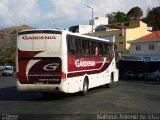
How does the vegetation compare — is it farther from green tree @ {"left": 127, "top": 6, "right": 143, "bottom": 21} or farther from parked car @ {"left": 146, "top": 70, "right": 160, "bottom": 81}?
parked car @ {"left": 146, "top": 70, "right": 160, "bottom": 81}

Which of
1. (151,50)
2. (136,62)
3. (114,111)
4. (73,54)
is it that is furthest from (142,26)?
(114,111)

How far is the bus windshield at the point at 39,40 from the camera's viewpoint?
67.3ft

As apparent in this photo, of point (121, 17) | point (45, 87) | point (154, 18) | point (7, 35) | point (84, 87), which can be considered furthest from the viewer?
point (7, 35)

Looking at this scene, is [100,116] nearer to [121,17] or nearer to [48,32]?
[48,32]

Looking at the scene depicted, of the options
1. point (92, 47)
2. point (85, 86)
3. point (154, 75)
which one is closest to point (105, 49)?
point (92, 47)

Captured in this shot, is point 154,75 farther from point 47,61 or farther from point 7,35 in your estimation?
point 7,35

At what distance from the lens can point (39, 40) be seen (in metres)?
20.7

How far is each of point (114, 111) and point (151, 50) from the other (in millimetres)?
55028

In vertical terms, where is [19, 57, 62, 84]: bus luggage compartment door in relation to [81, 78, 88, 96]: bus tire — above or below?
above

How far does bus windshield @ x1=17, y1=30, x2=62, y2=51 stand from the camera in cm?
2050

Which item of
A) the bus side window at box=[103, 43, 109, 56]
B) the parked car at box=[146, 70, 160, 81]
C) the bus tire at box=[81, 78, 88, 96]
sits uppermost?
the bus side window at box=[103, 43, 109, 56]

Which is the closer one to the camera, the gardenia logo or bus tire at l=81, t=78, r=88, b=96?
the gardenia logo

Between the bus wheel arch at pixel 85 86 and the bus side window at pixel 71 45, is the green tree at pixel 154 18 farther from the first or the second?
the bus side window at pixel 71 45

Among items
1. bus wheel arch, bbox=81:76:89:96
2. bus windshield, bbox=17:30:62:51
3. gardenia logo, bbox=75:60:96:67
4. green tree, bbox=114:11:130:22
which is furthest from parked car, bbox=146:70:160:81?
green tree, bbox=114:11:130:22
